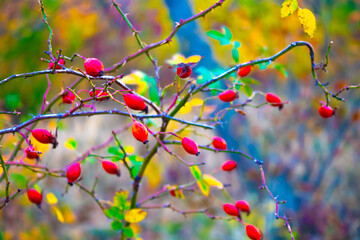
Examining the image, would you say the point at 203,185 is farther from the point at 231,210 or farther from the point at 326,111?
the point at 326,111

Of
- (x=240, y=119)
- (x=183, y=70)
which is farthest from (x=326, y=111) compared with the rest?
(x=240, y=119)

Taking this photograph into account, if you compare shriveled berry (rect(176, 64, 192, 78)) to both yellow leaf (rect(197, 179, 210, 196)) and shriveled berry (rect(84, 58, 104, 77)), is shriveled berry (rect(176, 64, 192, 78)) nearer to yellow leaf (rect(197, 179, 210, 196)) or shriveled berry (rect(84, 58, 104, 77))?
shriveled berry (rect(84, 58, 104, 77))

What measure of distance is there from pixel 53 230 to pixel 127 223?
2143 mm

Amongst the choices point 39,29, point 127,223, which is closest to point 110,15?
point 39,29

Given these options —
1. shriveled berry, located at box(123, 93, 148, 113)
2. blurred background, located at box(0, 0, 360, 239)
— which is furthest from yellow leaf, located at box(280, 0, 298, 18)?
blurred background, located at box(0, 0, 360, 239)

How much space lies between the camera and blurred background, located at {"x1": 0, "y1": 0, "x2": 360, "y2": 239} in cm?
198

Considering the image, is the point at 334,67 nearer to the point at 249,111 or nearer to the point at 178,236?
the point at 249,111

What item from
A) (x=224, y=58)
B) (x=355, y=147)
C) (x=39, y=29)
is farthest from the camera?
(x=355, y=147)

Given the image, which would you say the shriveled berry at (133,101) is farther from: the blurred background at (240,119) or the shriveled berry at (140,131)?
the blurred background at (240,119)

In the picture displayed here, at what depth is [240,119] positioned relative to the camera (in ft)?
8.23

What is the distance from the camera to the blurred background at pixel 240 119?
6.49 ft

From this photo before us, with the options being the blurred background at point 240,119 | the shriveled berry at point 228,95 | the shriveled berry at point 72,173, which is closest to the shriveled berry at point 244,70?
the shriveled berry at point 228,95

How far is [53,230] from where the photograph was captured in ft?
8.39

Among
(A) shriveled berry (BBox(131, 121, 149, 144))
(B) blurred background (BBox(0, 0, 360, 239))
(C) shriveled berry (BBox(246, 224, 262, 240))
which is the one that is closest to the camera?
(A) shriveled berry (BBox(131, 121, 149, 144))
